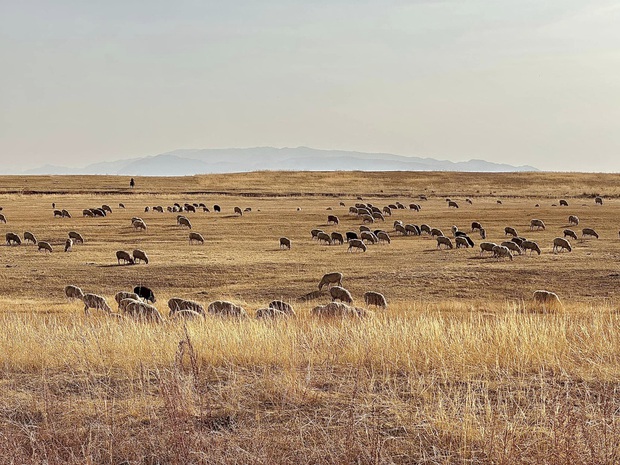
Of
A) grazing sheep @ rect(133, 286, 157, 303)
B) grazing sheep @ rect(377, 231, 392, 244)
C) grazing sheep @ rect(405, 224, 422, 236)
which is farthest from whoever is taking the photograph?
grazing sheep @ rect(405, 224, 422, 236)

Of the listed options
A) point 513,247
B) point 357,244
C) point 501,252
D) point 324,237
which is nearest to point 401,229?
point 324,237

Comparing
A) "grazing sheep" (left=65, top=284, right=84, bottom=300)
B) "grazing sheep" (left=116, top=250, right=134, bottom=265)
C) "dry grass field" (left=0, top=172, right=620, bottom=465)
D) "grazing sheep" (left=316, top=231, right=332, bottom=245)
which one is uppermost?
"dry grass field" (left=0, top=172, right=620, bottom=465)

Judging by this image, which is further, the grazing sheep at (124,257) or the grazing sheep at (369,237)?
the grazing sheep at (369,237)

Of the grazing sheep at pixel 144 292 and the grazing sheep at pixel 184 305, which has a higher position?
the grazing sheep at pixel 184 305

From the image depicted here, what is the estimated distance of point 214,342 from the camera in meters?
8.27

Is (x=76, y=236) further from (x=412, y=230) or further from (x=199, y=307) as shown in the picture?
(x=199, y=307)

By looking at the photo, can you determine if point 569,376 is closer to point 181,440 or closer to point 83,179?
point 181,440

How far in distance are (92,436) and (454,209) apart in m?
68.2

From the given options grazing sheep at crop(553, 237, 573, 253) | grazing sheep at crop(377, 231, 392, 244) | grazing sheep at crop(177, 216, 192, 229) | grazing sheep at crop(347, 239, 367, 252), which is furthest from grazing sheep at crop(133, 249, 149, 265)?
grazing sheep at crop(553, 237, 573, 253)

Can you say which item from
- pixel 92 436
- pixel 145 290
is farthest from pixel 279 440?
pixel 145 290

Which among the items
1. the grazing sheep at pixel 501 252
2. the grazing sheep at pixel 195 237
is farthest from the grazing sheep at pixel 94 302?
the grazing sheep at pixel 501 252

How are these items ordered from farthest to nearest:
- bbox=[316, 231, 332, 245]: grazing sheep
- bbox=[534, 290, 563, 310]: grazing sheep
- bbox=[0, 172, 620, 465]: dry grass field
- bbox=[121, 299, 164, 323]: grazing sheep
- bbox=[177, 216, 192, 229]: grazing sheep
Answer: bbox=[177, 216, 192, 229]: grazing sheep < bbox=[316, 231, 332, 245]: grazing sheep < bbox=[534, 290, 563, 310]: grazing sheep < bbox=[121, 299, 164, 323]: grazing sheep < bbox=[0, 172, 620, 465]: dry grass field

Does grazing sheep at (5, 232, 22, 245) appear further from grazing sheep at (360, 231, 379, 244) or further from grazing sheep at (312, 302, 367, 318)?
grazing sheep at (312, 302, 367, 318)

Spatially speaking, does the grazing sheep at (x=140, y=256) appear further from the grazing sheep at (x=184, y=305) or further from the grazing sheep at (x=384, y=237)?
the grazing sheep at (x=384, y=237)
